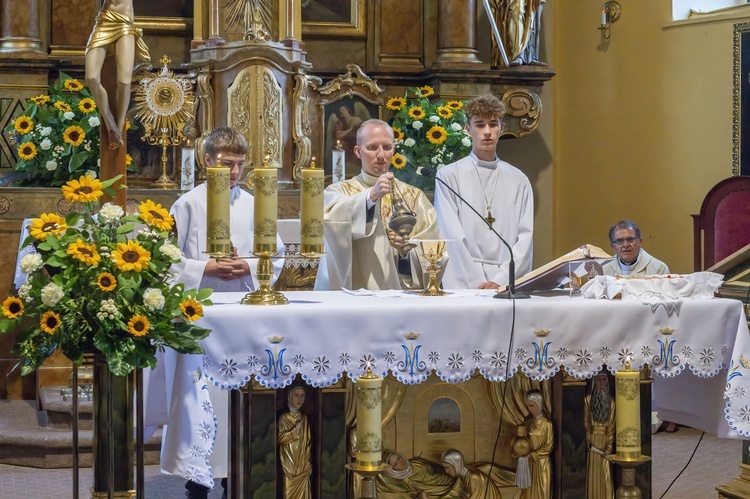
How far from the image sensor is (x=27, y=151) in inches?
306

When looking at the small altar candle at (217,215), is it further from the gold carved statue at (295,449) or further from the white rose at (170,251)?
the gold carved statue at (295,449)

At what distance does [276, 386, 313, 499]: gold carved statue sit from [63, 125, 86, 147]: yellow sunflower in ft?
13.7

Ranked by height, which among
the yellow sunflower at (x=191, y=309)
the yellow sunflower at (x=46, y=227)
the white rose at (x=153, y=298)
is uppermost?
the yellow sunflower at (x=46, y=227)

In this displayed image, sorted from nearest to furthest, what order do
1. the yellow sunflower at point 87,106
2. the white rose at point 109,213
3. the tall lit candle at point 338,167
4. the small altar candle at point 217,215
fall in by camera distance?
the white rose at point 109,213 < the small altar candle at point 217,215 < the tall lit candle at point 338,167 < the yellow sunflower at point 87,106

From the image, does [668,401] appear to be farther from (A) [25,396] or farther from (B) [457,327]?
(A) [25,396]

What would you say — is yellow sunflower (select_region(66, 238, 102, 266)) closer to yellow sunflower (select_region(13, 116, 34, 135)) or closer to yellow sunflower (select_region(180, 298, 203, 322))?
yellow sunflower (select_region(180, 298, 203, 322))

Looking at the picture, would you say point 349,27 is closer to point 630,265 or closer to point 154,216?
point 630,265

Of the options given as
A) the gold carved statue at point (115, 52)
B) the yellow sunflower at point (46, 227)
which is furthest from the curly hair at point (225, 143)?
the yellow sunflower at point (46, 227)

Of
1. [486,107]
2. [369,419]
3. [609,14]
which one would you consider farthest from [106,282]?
[609,14]

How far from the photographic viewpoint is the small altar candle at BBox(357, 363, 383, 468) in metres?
3.63

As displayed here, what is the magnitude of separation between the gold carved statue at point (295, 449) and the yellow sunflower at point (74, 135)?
13.7ft

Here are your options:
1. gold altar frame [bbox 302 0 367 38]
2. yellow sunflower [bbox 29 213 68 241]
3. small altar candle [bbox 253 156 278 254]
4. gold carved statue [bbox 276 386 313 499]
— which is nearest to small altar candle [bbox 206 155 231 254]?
small altar candle [bbox 253 156 278 254]

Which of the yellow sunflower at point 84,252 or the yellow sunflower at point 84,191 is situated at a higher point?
the yellow sunflower at point 84,191

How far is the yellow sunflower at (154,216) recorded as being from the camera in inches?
150
